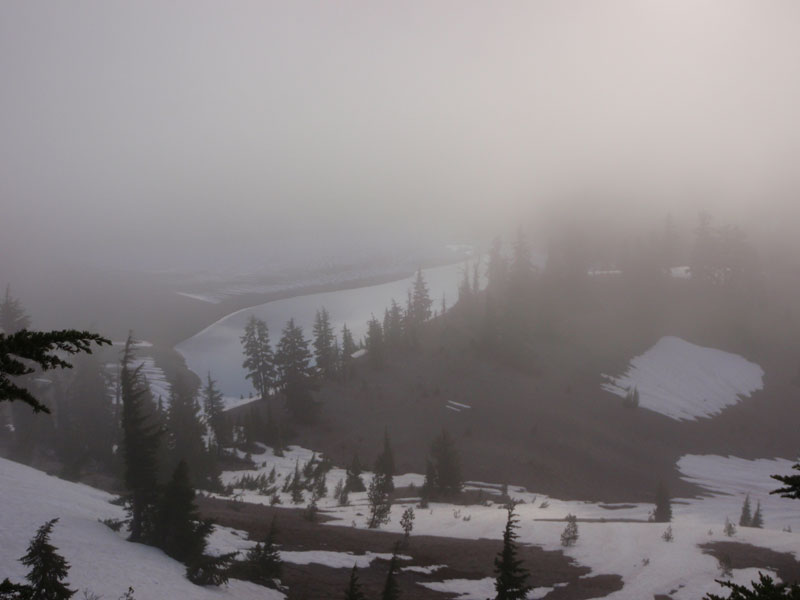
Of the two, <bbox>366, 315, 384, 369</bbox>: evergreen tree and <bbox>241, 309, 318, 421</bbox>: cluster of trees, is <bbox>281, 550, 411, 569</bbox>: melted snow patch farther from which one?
<bbox>366, 315, 384, 369</bbox>: evergreen tree

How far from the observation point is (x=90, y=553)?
62.1ft

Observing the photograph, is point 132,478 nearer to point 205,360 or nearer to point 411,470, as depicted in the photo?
point 411,470

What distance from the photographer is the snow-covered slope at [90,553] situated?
17.2 meters

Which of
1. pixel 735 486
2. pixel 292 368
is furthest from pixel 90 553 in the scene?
pixel 735 486

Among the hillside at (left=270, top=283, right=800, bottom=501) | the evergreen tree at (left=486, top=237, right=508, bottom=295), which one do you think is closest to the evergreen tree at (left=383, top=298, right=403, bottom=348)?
the hillside at (left=270, top=283, right=800, bottom=501)

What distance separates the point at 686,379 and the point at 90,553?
7102cm

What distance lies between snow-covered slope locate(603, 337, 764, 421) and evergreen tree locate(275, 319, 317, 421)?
116 ft

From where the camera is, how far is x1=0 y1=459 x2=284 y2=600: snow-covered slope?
56.3ft

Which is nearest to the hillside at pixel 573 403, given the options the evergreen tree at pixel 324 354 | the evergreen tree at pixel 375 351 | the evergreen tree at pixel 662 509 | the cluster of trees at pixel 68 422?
the evergreen tree at pixel 375 351

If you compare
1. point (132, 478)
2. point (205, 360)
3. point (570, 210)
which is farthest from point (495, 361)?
point (570, 210)

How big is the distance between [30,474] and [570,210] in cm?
17128

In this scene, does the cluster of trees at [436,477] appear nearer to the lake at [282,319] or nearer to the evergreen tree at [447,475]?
the evergreen tree at [447,475]

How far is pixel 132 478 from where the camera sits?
23.6 m

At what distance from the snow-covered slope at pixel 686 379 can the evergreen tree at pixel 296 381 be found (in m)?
35.3
